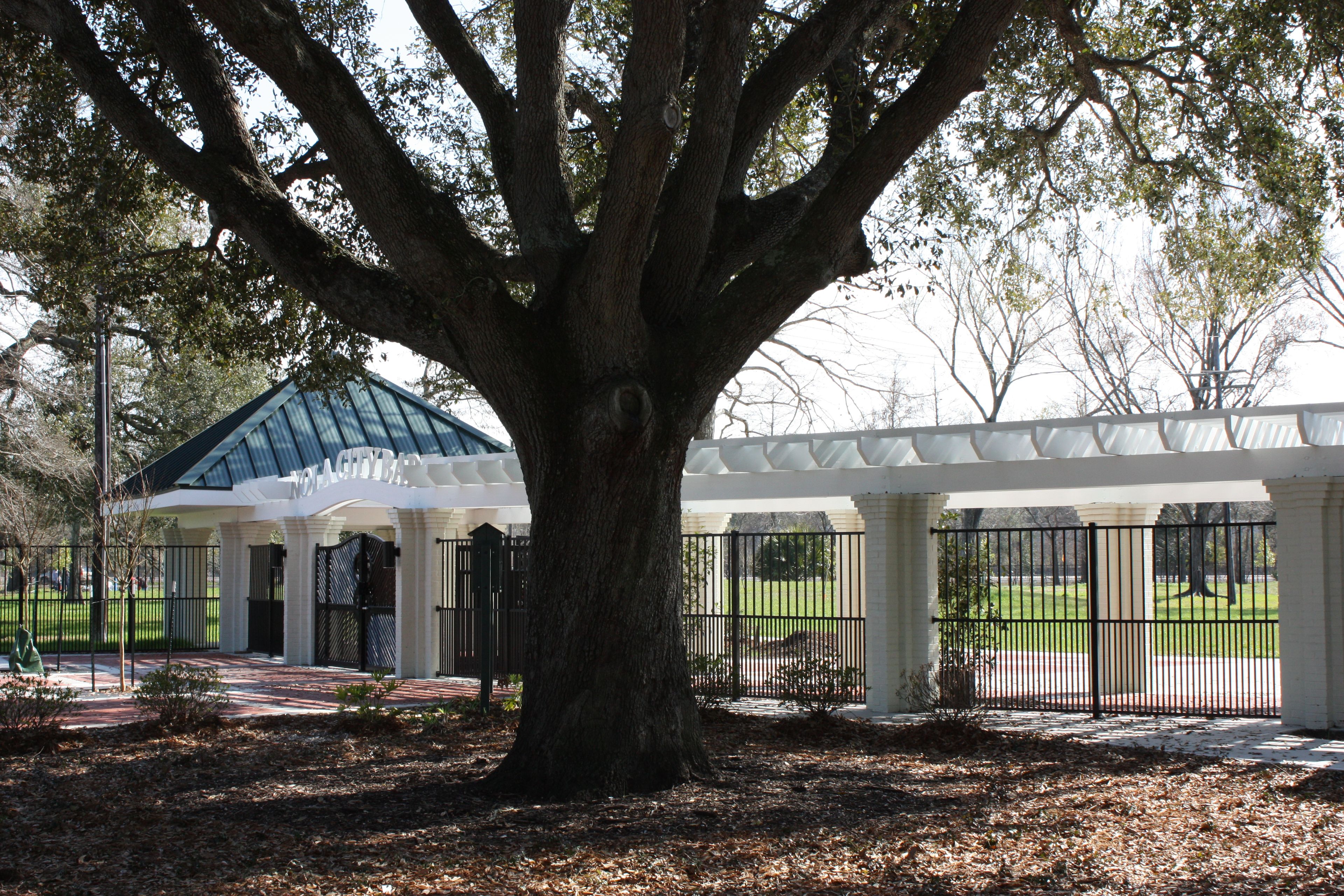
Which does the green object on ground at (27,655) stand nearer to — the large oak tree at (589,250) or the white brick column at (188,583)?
the white brick column at (188,583)

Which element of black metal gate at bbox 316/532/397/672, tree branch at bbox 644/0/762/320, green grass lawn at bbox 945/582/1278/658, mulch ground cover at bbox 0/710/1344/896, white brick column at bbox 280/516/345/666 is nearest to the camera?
mulch ground cover at bbox 0/710/1344/896

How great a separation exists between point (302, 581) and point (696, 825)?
→ 48.2ft

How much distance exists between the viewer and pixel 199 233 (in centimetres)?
2552

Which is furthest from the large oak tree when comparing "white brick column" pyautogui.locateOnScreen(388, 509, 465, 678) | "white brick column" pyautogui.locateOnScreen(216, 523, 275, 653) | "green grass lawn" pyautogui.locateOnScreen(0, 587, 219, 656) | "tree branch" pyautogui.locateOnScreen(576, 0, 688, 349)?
"white brick column" pyautogui.locateOnScreen(216, 523, 275, 653)

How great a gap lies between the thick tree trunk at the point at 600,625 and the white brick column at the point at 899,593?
6.07m

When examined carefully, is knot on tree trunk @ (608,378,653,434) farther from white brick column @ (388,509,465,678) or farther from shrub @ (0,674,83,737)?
white brick column @ (388,509,465,678)

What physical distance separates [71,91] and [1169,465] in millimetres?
11849

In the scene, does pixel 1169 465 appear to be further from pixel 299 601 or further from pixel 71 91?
pixel 299 601

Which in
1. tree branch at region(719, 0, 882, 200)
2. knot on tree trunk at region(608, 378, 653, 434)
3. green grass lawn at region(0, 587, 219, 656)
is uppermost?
tree branch at region(719, 0, 882, 200)

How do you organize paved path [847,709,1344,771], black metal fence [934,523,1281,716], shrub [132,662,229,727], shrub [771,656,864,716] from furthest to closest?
black metal fence [934,523,1281,716]
shrub [771,656,864,716]
shrub [132,662,229,727]
paved path [847,709,1344,771]

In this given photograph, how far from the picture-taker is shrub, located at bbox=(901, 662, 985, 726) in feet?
36.9

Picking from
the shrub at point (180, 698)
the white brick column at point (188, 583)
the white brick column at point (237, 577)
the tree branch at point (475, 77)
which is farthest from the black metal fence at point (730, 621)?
the white brick column at point (188, 583)

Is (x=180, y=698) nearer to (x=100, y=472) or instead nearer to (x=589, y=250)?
(x=589, y=250)

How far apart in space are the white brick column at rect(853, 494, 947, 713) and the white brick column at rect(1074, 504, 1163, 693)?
247cm
